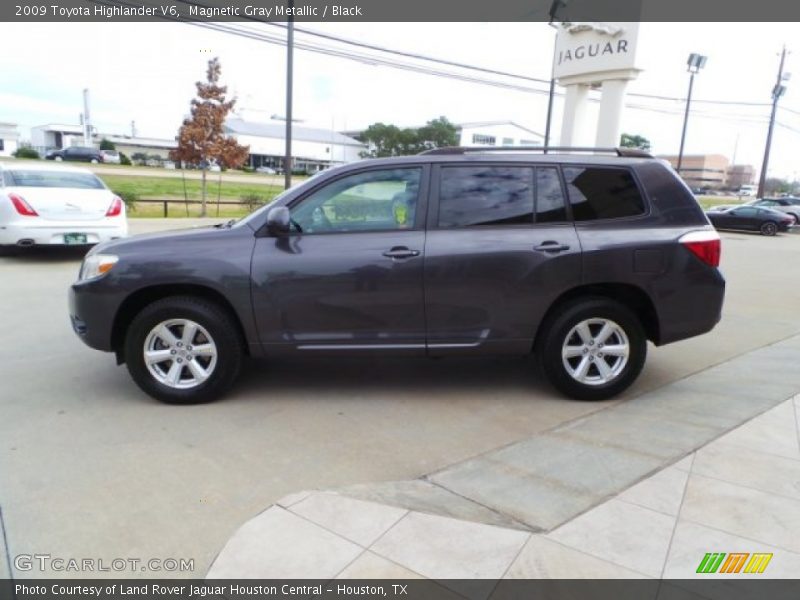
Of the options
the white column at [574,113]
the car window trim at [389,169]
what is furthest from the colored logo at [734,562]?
the white column at [574,113]

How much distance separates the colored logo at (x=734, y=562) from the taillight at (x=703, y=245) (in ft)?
7.88

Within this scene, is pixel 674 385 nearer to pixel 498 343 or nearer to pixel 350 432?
pixel 498 343

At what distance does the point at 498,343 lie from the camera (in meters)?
4.40

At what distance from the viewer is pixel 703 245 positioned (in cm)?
440

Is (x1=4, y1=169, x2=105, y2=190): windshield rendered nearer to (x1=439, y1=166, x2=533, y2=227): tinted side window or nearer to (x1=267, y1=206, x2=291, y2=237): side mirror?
(x1=267, y1=206, x2=291, y2=237): side mirror

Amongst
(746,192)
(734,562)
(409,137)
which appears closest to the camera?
(734,562)

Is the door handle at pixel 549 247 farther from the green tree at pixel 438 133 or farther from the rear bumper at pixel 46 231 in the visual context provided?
the green tree at pixel 438 133

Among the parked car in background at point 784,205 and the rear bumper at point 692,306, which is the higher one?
the parked car in background at point 784,205

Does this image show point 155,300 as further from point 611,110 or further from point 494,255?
point 611,110

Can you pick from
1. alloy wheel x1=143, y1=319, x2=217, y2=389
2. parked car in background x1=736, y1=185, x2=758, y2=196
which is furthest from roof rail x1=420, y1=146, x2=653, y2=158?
parked car in background x1=736, y1=185, x2=758, y2=196

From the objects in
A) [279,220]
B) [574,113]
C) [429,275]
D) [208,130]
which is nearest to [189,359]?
[279,220]

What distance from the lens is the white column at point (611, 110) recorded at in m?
21.3

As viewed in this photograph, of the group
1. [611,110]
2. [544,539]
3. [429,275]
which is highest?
[611,110]

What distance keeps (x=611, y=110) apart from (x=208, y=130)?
577 inches
